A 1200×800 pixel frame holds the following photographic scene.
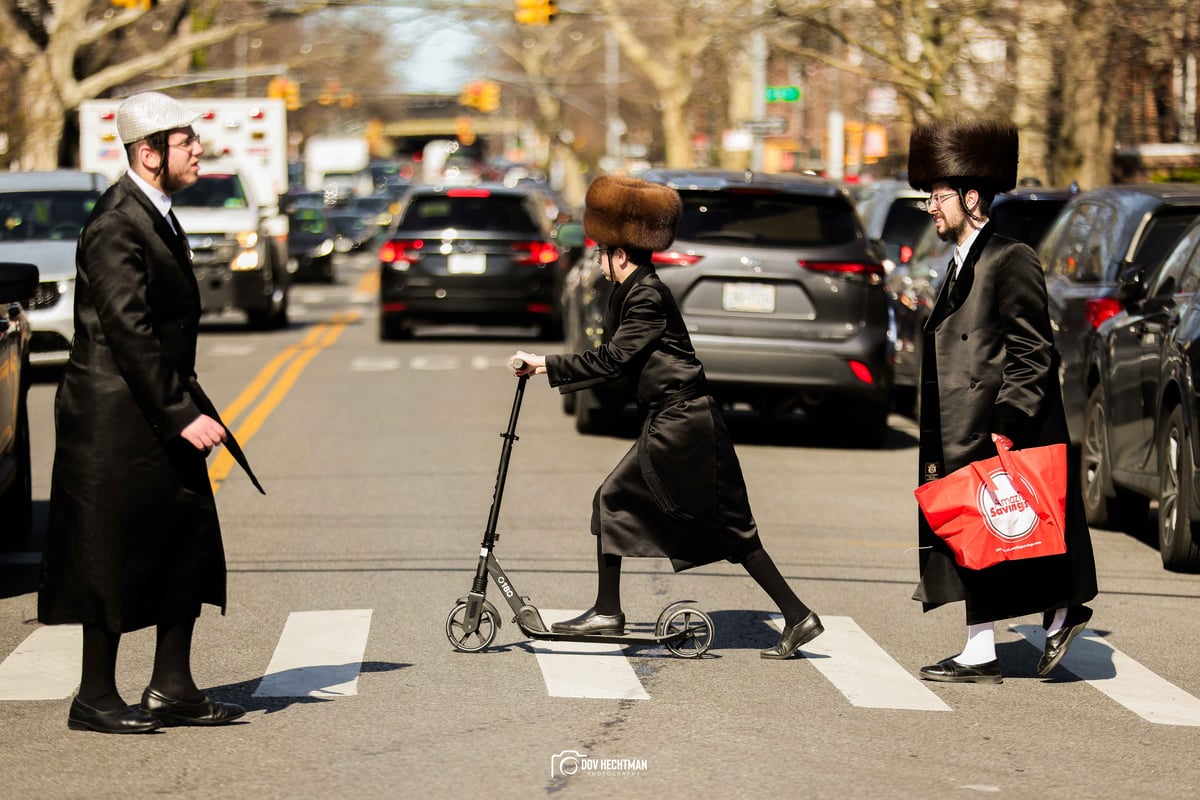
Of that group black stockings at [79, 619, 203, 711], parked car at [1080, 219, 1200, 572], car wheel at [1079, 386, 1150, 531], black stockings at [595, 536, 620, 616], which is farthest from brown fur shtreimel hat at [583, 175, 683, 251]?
car wheel at [1079, 386, 1150, 531]

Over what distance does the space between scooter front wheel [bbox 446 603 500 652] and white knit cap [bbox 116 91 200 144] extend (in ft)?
7.23

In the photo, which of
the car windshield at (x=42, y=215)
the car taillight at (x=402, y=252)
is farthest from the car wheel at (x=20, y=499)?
the car taillight at (x=402, y=252)

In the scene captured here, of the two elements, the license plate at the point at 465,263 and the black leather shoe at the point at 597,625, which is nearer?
the black leather shoe at the point at 597,625

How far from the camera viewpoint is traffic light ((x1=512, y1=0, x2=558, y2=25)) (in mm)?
39981

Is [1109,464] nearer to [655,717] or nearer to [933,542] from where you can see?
[933,542]

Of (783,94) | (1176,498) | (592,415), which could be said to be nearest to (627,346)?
(1176,498)

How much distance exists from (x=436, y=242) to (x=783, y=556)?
13792mm

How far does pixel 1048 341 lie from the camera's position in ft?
23.7

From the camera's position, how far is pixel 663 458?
7430 mm

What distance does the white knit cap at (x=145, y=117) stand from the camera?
622 centimetres

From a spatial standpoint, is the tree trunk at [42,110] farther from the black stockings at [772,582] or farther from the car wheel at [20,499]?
the black stockings at [772,582]

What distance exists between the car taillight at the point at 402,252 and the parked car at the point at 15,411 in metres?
12.8

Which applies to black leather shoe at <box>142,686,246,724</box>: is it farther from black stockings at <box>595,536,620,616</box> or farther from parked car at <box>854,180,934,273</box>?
parked car at <box>854,180,934,273</box>

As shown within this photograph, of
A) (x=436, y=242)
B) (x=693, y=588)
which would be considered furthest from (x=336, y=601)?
(x=436, y=242)
